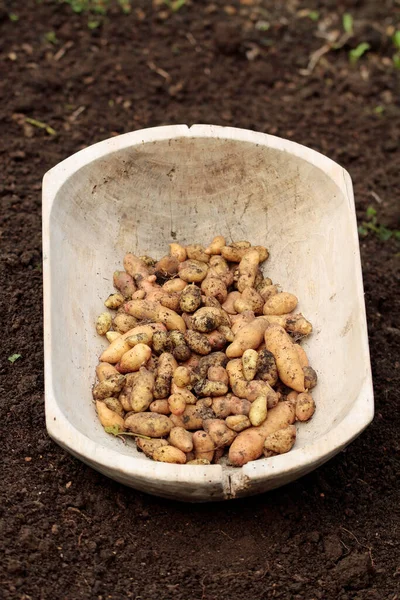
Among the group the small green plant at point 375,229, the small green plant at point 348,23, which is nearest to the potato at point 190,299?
the small green plant at point 375,229

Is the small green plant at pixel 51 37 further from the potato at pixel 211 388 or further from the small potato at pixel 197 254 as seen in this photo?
the potato at pixel 211 388

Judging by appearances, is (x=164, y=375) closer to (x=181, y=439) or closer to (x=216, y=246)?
(x=181, y=439)

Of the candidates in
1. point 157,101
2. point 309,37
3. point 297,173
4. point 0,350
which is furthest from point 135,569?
point 309,37

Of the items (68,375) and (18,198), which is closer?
(68,375)

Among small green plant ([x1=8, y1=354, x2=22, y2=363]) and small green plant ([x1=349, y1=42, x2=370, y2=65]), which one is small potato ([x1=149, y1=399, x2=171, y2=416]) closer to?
small green plant ([x1=8, y1=354, x2=22, y2=363])

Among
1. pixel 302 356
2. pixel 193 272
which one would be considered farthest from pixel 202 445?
pixel 193 272

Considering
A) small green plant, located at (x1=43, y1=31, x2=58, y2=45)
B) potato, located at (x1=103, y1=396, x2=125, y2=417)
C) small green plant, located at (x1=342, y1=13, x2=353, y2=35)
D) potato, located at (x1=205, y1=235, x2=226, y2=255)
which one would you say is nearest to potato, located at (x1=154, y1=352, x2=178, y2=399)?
potato, located at (x1=103, y1=396, x2=125, y2=417)

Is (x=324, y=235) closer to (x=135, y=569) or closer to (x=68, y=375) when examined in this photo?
(x=68, y=375)
